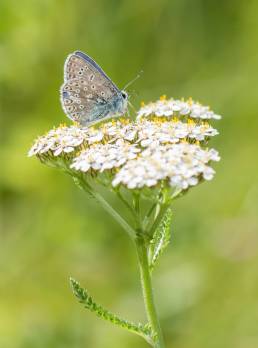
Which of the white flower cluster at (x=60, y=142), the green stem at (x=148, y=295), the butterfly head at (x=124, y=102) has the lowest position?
the green stem at (x=148, y=295)

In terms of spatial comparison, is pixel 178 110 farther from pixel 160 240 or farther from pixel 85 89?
pixel 160 240

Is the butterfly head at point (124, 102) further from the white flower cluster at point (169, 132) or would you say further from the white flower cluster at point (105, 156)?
the white flower cluster at point (105, 156)

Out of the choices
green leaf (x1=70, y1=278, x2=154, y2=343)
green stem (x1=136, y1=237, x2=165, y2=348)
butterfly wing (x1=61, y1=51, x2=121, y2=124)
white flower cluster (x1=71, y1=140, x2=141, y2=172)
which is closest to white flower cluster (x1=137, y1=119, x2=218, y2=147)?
white flower cluster (x1=71, y1=140, x2=141, y2=172)

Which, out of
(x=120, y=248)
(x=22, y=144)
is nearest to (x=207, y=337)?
(x=120, y=248)

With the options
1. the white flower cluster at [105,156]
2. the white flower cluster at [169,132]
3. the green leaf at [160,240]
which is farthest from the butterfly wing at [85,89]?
the green leaf at [160,240]

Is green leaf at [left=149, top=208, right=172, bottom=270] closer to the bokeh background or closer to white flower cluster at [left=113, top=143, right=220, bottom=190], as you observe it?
white flower cluster at [left=113, top=143, right=220, bottom=190]

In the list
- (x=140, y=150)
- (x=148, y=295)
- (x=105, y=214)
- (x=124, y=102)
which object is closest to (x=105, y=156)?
(x=140, y=150)
